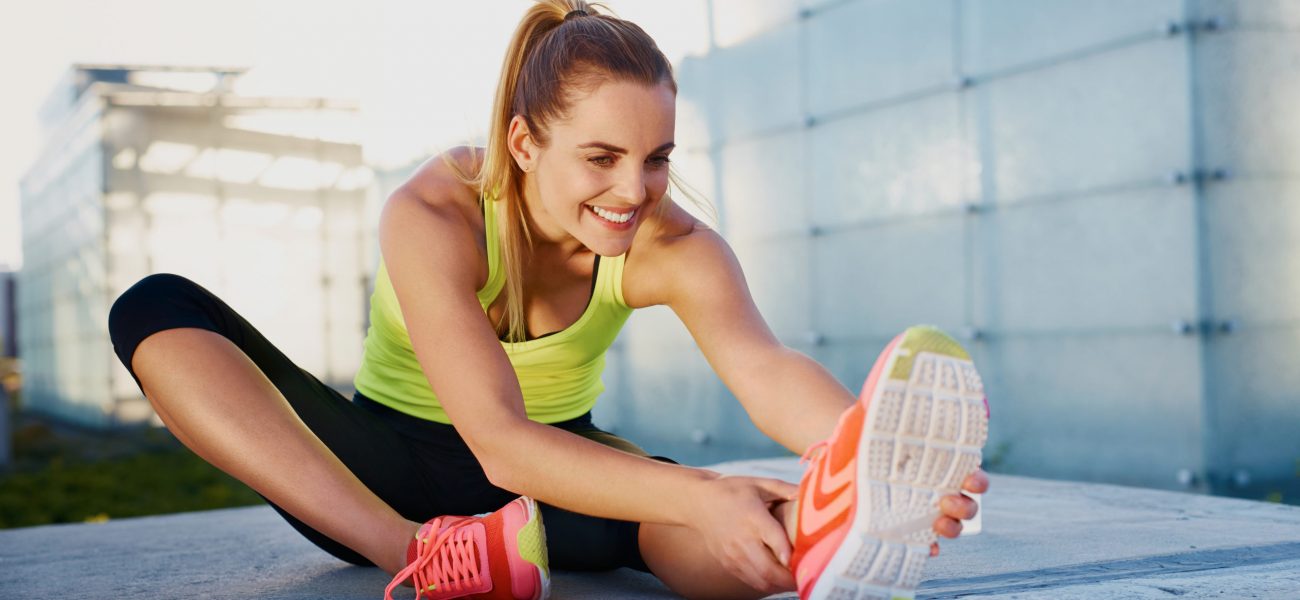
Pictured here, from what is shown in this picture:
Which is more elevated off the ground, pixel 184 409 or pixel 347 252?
pixel 347 252

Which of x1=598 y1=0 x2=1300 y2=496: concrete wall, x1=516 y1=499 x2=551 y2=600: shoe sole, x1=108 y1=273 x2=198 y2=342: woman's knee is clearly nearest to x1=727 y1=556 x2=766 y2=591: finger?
x1=516 y1=499 x2=551 y2=600: shoe sole

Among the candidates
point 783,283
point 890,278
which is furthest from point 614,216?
point 783,283

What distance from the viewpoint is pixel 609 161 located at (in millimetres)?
1626

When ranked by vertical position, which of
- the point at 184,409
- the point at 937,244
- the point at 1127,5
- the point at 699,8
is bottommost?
the point at 184,409

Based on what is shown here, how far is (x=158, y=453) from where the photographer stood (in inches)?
356

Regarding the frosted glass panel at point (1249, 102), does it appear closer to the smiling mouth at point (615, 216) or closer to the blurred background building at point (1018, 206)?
the blurred background building at point (1018, 206)

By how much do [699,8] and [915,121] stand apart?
162 cm

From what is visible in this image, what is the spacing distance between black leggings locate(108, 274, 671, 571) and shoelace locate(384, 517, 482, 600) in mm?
231

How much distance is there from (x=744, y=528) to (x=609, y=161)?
572 mm

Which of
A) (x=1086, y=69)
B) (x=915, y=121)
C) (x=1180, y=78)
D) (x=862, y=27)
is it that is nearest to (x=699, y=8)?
(x=862, y=27)

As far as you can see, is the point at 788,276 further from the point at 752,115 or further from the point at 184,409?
the point at 184,409

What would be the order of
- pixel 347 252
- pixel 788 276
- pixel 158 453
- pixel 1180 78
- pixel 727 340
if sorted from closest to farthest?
1. pixel 727 340
2. pixel 1180 78
3. pixel 788 276
4. pixel 158 453
5. pixel 347 252

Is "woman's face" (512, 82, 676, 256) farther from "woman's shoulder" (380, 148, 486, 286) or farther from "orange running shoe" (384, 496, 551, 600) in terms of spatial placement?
"orange running shoe" (384, 496, 551, 600)

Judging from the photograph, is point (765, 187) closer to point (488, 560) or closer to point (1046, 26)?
point (1046, 26)
